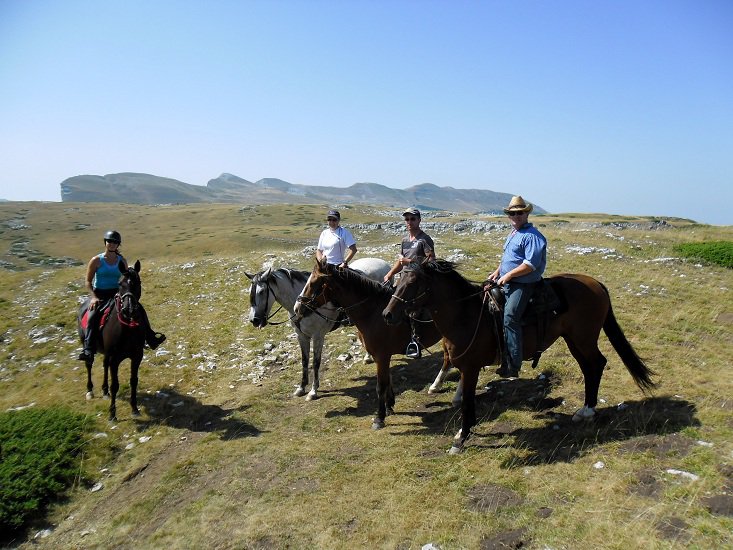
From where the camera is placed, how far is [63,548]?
602cm

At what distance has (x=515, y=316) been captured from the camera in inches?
253

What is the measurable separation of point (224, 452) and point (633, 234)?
99.8 feet

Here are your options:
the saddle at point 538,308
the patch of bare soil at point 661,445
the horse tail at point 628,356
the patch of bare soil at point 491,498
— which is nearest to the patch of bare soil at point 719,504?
the patch of bare soil at point 661,445

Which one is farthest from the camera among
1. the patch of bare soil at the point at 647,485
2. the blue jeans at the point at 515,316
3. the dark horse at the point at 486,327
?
the dark horse at the point at 486,327

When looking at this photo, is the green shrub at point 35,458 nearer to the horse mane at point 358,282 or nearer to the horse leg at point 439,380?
the horse mane at point 358,282

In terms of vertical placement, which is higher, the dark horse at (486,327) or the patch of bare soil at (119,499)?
the dark horse at (486,327)

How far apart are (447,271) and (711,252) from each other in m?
19.1

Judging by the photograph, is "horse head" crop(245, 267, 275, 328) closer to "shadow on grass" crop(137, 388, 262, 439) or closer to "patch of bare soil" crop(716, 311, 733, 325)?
"shadow on grass" crop(137, 388, 262, 439)

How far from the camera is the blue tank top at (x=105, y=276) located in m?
9.96

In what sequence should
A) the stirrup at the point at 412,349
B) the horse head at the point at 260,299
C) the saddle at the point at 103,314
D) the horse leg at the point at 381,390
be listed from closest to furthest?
the horse leg at the point at 381,390
the stirrup at the point at 412,349
the horse head at the point at 260,299
the saddle at the point at 103,314

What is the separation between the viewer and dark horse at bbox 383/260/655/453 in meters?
6.73

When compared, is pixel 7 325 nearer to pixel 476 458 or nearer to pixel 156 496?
pixel 156 496

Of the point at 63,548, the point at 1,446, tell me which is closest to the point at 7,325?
the point at 1,446

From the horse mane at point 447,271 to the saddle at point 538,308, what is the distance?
374mm
